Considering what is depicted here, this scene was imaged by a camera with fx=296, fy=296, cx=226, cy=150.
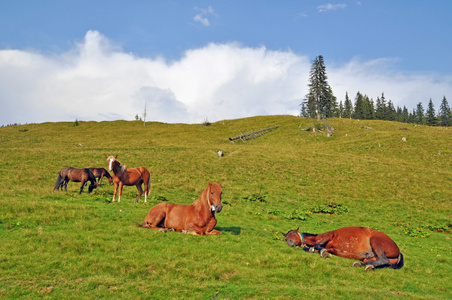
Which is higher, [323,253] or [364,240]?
[364,240]

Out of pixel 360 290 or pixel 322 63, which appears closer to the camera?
pixel 360 290

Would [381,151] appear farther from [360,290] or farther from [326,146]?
[360,290]

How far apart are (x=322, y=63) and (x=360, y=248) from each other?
7678 centimetres

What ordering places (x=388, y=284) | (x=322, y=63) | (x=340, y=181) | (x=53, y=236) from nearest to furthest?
(x=388, y=284) → (x=53, y=236) → (x=340, y=181) → (x=322, y=63)

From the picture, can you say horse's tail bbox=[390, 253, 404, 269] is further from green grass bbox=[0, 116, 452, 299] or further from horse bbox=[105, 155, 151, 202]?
horse bbox=[105, 155, 151, 202]

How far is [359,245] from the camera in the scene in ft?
34.7

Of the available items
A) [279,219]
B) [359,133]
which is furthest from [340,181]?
[359,133]

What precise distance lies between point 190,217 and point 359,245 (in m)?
6.30

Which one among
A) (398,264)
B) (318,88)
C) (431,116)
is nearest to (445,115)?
(431,116)

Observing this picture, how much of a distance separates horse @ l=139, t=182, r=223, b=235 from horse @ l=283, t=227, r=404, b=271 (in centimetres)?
330

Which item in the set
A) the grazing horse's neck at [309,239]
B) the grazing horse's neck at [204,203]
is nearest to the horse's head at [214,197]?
the grazing horse's neck at [204,203]

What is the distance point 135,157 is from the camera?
39656mm

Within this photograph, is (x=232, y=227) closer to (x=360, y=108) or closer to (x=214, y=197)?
(x=214, y=197)

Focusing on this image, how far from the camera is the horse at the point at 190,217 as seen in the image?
11297mm
